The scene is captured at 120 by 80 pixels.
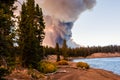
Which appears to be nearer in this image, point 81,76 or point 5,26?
point 5,26

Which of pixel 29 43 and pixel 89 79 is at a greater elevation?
pixel 29 43

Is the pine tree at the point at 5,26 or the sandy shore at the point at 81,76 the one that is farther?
the sandy shore at the point at 81,76

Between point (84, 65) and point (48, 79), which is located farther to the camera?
point (84, 65)

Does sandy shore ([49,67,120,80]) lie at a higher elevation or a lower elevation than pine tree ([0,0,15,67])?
lower

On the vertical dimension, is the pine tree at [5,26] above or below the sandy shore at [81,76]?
above

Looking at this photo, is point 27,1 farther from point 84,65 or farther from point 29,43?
point 84,65

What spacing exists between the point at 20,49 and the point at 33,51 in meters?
3.71

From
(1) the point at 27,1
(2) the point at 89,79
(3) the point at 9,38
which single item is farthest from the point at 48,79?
(1) the point at 27,1

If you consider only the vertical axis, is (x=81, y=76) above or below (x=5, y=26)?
below

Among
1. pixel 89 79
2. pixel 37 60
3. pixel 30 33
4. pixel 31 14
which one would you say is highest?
pixel 31 14

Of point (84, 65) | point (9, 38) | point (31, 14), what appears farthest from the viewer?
point (84, 65)

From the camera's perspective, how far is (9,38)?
19031 millimetres

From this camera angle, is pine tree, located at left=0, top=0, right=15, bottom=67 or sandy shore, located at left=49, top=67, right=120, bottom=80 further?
sandy shore, located at left=49, top=67, right=120, bottom=80

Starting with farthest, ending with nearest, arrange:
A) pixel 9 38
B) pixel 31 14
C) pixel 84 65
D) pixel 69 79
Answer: pixel 84 65 → pixel 31 14 → pixel 69 79 → pixel 9 38
